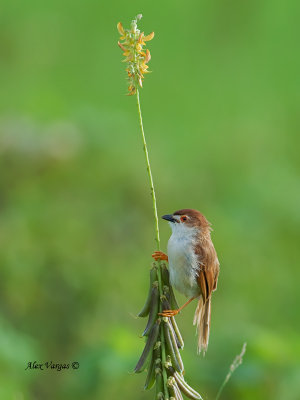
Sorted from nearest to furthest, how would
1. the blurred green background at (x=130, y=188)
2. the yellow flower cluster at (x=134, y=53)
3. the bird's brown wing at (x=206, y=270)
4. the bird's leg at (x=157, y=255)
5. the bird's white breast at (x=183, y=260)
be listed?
the yellow flower cluster at (x=134, y=53)
the bird's leg at (x=157, y=255)
the bird's white breast at (x=183, y=260)
the bird's brown wing at (x=206, y=270)
the blurred green background at (x=130, y=188)

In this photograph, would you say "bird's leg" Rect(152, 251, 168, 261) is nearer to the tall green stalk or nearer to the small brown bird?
the small brown bird

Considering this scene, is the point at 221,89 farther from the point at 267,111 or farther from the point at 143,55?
the point at 143,55

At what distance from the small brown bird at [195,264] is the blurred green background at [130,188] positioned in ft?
3.67

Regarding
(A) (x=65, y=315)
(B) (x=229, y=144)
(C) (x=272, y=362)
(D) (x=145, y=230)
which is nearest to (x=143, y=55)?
(C) (x=272, y=362)

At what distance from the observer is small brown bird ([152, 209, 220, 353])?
4109 millimetres

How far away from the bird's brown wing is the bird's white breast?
29 mm

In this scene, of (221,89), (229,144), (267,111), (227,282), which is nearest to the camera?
(227,282)

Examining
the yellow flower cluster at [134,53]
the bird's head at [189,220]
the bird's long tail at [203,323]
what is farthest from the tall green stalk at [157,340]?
the bird's head at [189,220]

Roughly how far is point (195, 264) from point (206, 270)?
59 millimetres

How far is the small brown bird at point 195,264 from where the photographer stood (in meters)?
4.11

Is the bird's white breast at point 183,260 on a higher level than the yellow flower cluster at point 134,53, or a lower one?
lower

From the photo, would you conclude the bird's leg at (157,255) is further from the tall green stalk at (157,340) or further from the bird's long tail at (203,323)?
the tall green stalk at (157,340)

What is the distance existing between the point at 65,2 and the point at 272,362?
14.1 meters

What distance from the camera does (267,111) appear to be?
1597cm
